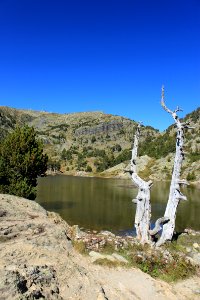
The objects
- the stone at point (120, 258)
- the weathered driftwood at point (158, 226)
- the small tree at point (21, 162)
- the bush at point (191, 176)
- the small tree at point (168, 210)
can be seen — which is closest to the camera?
A: the stone at point (120, 258)

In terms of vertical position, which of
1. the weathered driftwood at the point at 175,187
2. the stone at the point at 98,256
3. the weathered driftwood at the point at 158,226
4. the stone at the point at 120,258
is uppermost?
the weathered driftwood at the point at 175,187

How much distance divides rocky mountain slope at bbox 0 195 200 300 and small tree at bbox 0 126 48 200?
80.4ft

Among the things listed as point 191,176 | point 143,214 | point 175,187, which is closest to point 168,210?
point 175,187

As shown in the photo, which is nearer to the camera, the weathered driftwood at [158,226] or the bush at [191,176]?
the weathered driftwood at [158,226]

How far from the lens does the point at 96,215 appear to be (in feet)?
200

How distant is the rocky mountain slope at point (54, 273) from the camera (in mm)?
16922

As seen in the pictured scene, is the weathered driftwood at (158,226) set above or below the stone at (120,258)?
above

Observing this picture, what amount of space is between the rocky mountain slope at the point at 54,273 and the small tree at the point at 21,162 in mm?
24496

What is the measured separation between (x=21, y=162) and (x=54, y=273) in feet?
117

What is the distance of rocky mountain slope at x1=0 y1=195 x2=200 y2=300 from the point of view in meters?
16.9

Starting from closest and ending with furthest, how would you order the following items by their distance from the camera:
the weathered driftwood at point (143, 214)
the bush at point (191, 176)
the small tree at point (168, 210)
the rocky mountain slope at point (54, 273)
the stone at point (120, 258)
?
the rocky mountain slope at point (54, 273) < the stone at point (120, 258) < the weathered driftwood at point (143, 214) < the small tree at point (168, 210) < the bush at point (191, 176)

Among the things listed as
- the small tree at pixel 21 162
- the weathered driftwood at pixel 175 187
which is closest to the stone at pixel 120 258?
the weathered driftwood at pixel 175 187

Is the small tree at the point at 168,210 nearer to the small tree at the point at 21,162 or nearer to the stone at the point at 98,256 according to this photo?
the stone at the point at 98,256

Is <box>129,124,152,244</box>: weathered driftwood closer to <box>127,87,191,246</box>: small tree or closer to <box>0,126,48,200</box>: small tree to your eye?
<box>127,87,191,246</box>: small tree
